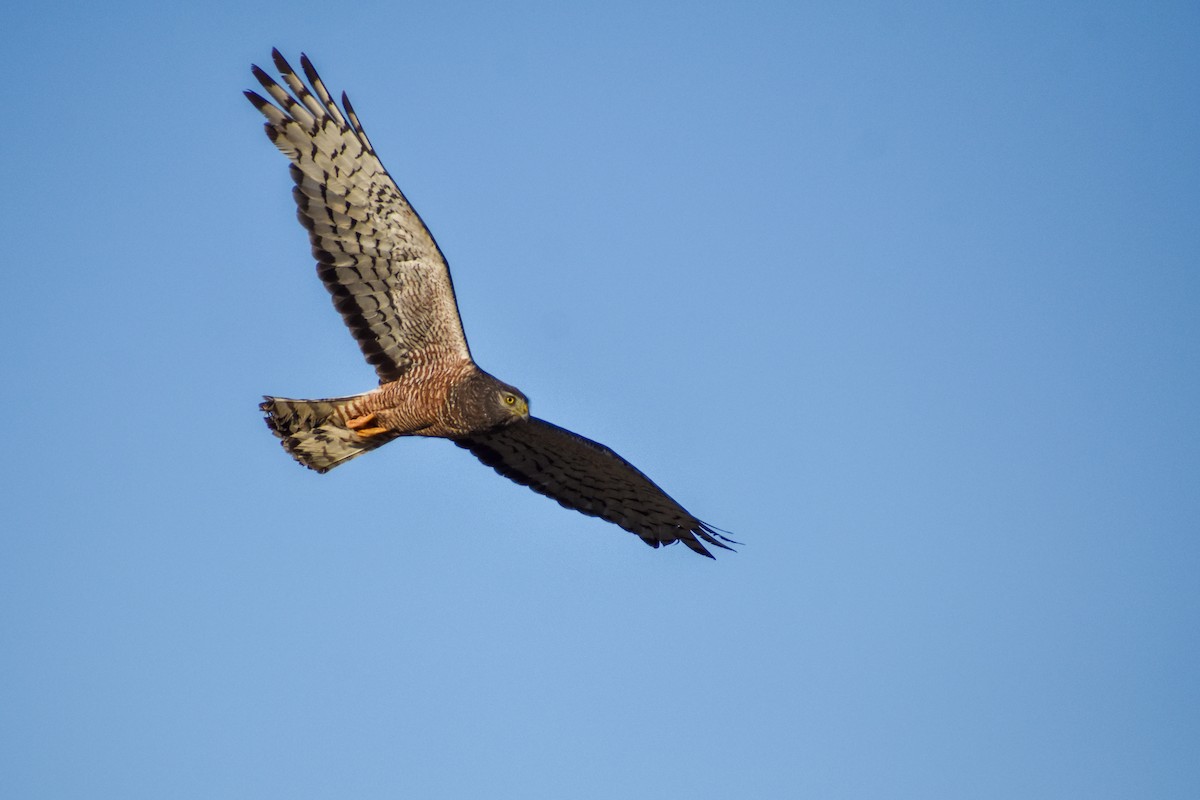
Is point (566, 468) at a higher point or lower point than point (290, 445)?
higher

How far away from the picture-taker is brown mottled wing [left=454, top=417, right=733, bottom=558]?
15562mm

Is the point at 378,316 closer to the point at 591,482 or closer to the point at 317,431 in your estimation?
the point at 317,431

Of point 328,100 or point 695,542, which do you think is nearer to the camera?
point 328,100

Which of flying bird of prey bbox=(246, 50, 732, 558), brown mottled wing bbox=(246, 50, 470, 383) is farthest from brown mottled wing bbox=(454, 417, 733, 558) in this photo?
brown mottled wing bbox=(246, 50, 470, 383)

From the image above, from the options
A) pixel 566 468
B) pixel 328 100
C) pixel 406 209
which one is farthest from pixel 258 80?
pixel 566 468

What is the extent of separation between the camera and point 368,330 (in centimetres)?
1474

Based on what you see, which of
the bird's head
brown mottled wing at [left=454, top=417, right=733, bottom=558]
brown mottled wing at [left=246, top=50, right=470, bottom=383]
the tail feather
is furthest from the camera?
brown mottled wing at [left=454, top=417, right=733, bottom=558]

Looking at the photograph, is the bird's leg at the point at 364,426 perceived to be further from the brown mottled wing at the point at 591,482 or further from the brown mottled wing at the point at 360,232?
the brown mottled wing at the point at 591,482

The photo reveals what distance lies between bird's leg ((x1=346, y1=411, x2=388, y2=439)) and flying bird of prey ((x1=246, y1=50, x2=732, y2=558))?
1 centimetres

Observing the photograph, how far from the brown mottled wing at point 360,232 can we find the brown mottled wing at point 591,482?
4.29 feet

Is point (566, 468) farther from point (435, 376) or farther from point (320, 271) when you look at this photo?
point (320, 271)

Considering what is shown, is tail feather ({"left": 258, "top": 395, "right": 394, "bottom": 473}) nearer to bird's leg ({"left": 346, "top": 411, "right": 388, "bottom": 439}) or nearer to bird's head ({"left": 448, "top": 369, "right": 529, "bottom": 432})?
bird's leg ({"left": 346, "top": 411, "right": 388, "bottom": 439})

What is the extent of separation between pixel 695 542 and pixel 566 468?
138cm

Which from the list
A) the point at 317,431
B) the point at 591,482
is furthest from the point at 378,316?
the point at 591,482
